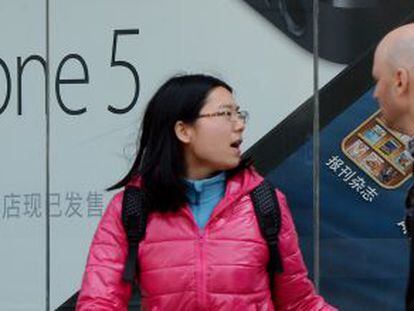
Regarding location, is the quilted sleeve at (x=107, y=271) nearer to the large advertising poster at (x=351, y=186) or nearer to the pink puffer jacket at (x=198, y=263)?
the pink puffer jacket at (x=198, y=263)

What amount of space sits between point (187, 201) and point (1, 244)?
7.80 ft

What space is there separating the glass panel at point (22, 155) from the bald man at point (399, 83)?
9.78 feet

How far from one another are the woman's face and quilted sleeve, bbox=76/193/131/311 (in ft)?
1.05

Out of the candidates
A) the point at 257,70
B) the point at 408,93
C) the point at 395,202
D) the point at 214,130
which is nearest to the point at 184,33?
the point at 257,70

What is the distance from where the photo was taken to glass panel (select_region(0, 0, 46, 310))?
504 cm

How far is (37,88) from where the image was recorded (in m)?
5.04

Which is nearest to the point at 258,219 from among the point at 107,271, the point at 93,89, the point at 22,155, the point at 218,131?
the point at 218,131

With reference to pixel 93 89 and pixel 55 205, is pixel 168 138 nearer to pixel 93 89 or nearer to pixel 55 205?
pixel 93 89

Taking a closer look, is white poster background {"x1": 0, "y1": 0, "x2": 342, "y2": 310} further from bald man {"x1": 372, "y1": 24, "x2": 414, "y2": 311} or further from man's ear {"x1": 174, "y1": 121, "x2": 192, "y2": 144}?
bald man {"x1": 372, "y1": 24, "x2": 414, "y2": 311}

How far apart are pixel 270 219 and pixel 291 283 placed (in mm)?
218

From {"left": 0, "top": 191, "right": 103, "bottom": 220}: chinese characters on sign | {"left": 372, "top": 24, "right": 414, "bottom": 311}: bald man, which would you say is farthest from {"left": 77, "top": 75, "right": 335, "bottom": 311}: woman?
{"left": 0, "top": 191, "right": 103, "bottom": 220}: chinese characters on sign

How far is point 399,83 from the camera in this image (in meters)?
2.27

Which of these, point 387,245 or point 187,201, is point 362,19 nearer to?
point 387,245

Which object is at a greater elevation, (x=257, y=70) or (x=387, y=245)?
(x=257, y=70)
